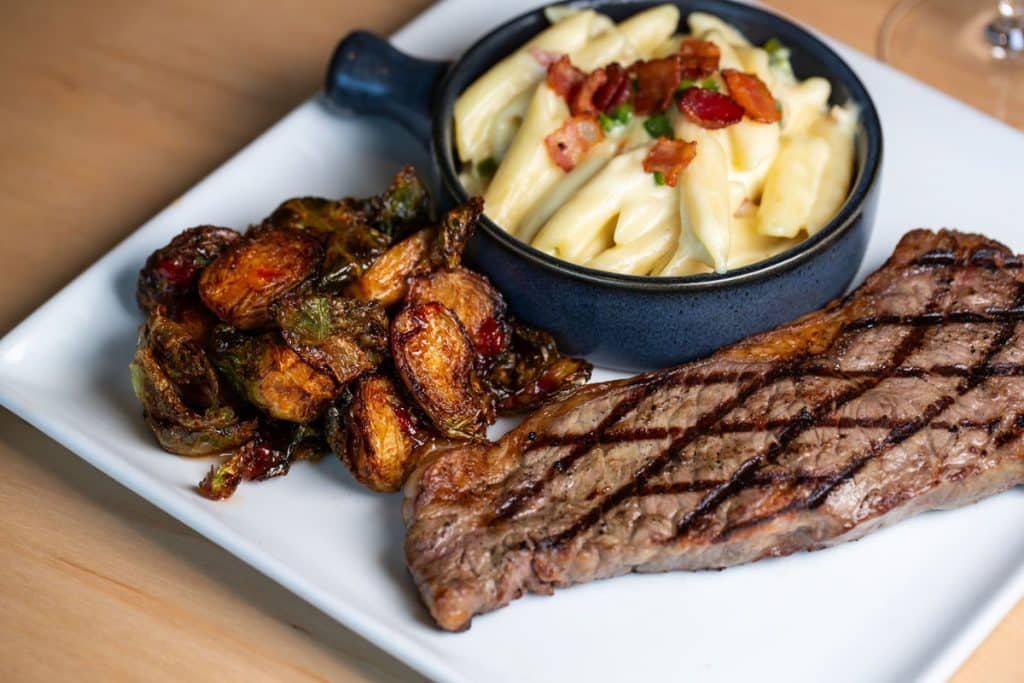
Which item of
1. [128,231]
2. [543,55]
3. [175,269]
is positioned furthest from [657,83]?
[128,231]

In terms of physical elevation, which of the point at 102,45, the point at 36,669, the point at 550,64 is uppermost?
the point at 550,64

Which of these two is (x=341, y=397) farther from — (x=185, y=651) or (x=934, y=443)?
(x=934, y=443)

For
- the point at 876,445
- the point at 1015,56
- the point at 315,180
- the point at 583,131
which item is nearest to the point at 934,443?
the point at 876,445

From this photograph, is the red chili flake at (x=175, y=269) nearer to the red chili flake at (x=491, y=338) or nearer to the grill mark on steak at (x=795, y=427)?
the red chili flake at (x=491, y=338)

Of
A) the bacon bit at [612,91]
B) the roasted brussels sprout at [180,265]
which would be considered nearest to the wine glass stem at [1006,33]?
the bacon bit at [612,91]

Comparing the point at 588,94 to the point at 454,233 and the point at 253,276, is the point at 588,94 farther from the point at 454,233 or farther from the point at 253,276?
the point at 253,276

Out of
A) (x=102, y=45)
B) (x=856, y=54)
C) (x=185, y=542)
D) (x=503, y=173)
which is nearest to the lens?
(x=185, y=542)
